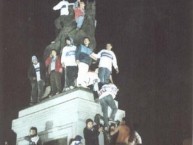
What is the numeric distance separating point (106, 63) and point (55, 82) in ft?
2.10

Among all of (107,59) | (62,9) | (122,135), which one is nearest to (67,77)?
(107,59)

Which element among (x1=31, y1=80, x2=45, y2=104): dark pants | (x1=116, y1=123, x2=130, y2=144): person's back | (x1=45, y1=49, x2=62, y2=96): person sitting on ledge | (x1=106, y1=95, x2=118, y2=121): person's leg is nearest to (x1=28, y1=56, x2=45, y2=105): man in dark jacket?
(x1=31, y1=80, x2=45, y2=104): dark pants

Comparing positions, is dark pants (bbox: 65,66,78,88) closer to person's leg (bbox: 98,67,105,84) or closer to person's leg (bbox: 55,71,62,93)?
person's leg (bbox: 55,71,62,93)

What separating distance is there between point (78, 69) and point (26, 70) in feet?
2.42

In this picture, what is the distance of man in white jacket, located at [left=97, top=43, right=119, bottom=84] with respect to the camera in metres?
5.80

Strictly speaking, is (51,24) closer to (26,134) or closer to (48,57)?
(48,57)

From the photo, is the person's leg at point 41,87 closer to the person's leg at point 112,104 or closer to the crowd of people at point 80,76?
the crowd of people at point 80,76

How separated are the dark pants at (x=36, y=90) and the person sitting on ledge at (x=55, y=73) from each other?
0.18 meters

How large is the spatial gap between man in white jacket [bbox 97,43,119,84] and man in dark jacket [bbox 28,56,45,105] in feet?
2.54

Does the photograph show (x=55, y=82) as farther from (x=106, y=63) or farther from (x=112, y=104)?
(x=112, y=104)

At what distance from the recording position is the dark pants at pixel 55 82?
19.6 feet

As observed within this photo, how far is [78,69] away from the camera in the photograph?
5.86 metres

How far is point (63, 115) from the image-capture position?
5.64m

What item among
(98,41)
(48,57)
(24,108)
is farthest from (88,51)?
(24,108)
